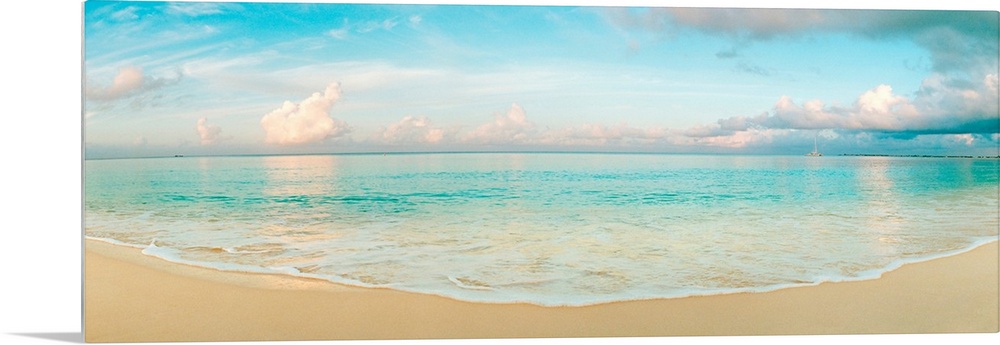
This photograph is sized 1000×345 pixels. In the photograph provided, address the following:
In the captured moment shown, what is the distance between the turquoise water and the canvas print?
0.06 ft

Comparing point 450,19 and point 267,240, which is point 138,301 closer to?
point 267,240

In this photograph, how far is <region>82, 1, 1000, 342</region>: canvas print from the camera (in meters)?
4.92

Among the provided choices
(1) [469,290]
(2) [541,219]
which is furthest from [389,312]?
(2) [541,219]

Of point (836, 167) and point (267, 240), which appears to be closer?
point (267, 240)

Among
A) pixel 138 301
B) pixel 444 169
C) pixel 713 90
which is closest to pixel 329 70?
pixel 444 169

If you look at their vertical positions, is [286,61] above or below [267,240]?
above

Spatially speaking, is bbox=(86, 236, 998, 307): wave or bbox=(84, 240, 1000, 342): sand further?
bbox=(86, 236, 998, 307): wave

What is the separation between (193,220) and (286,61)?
121 centimetres

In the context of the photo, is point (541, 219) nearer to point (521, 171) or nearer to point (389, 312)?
point (521, 171)

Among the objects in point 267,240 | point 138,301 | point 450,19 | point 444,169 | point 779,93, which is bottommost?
point 138,301

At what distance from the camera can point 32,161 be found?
189 inches

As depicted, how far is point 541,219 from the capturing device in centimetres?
532

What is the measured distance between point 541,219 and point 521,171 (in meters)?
0.43

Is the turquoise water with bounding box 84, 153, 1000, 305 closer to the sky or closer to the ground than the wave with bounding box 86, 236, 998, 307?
closer to the sky
